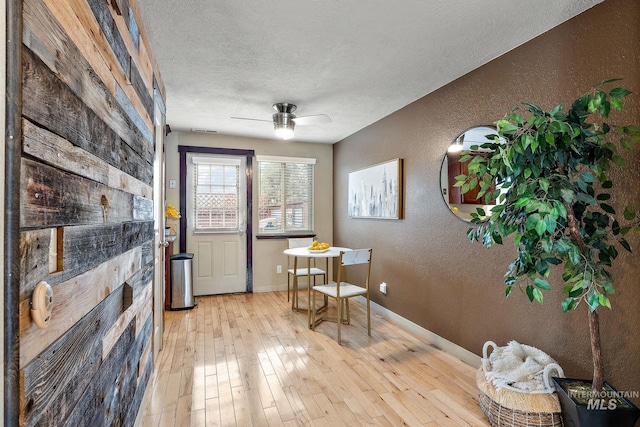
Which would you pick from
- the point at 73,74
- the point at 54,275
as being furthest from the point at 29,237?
the point at 73,74

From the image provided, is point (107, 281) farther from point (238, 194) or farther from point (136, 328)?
point (238, 194)

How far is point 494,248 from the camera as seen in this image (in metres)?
2.36

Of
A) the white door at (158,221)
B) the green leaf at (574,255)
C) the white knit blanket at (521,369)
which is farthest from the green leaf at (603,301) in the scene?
the white door at (158,221)

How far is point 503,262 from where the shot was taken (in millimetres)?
2297

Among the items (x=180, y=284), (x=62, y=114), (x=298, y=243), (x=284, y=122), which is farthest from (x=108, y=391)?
(x=298, y=243)

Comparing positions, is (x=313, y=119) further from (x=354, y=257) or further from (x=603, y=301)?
(x=603, y=301)

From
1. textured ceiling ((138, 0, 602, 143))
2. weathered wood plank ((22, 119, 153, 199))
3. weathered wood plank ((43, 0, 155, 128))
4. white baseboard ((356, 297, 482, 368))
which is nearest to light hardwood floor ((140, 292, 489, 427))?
white baseboard ((356, 297, 482, 368))

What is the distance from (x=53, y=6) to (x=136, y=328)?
156cm

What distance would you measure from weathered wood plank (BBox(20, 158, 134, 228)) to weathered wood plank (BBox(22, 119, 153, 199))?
2cm

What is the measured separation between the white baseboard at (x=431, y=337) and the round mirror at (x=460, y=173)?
112cm

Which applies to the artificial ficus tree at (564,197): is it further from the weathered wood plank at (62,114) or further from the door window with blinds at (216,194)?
the door window with blinds at (216,194)

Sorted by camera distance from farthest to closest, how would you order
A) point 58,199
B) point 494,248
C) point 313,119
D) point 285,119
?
point 285,119
point 313,119
point 494,248
point 58,199

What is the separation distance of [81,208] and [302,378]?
198 cm

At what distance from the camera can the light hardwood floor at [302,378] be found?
1.94m
